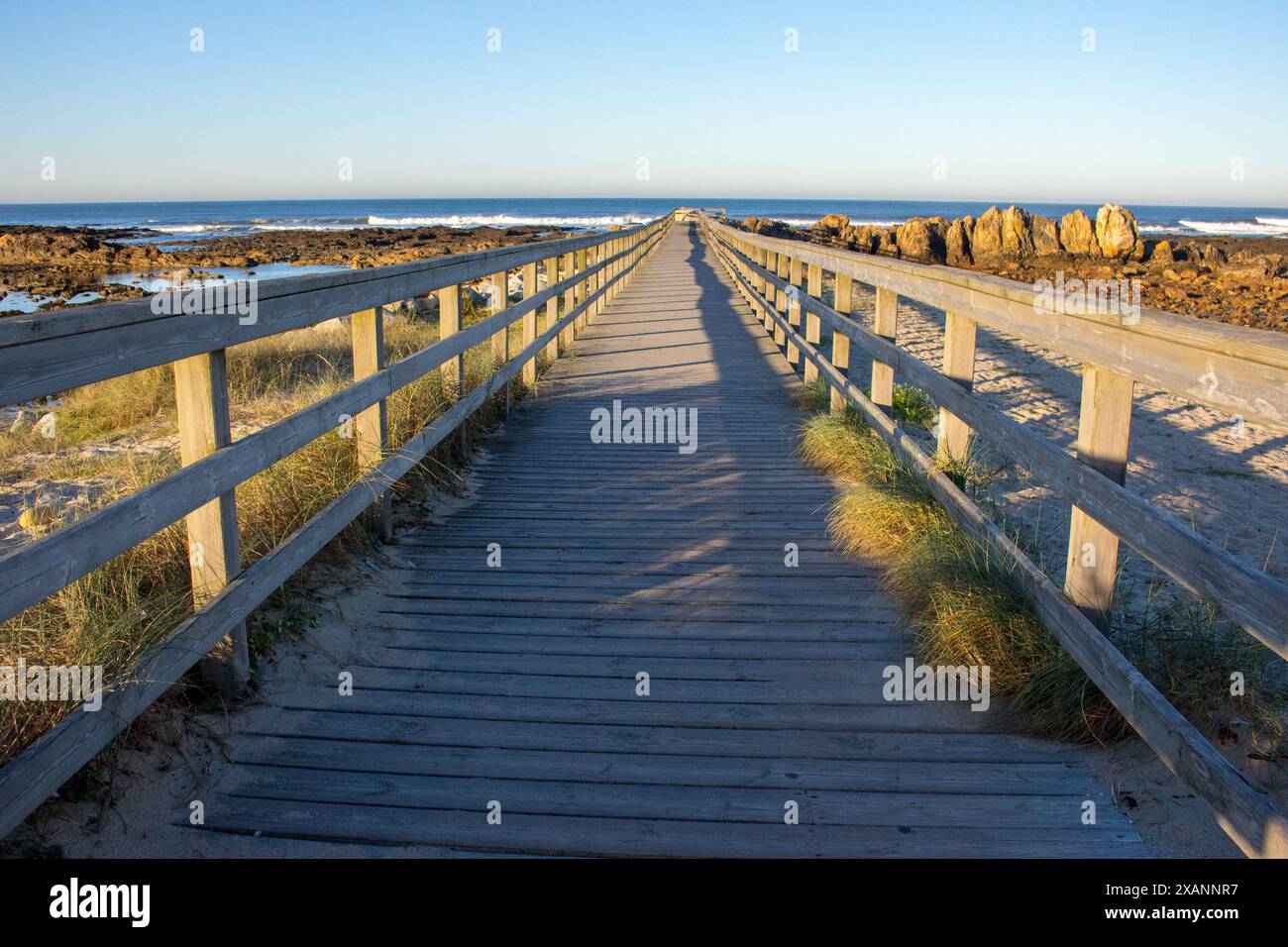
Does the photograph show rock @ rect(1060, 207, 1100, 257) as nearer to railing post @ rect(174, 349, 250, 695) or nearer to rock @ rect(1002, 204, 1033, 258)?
rock @ rect(1002, 204, 1033, 258)

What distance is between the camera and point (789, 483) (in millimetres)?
6348

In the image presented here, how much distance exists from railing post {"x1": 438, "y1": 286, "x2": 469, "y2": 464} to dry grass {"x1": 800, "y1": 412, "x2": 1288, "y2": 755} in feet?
→ 8.94

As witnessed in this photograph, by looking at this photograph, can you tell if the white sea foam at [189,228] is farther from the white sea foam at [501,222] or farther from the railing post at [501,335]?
the railing post at [501,335]

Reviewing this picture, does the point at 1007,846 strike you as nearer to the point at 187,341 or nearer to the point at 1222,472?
the point at 187,341

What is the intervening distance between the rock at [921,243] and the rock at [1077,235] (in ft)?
15.6

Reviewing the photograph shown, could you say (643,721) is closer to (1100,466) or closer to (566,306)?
(1100,466)

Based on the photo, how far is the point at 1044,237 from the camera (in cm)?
3903

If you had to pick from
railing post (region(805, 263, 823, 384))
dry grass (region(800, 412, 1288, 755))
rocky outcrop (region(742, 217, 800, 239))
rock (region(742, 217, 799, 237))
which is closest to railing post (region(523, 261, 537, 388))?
railing post (region(805, 263, 823, 384))

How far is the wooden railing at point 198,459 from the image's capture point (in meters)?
2.29

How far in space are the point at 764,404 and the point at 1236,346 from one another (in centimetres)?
654

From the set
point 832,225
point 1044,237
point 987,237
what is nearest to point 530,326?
point 987,237

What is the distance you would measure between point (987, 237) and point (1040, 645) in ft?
125

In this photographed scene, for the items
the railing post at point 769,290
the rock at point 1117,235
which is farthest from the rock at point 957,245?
the railing post at point 769,290
